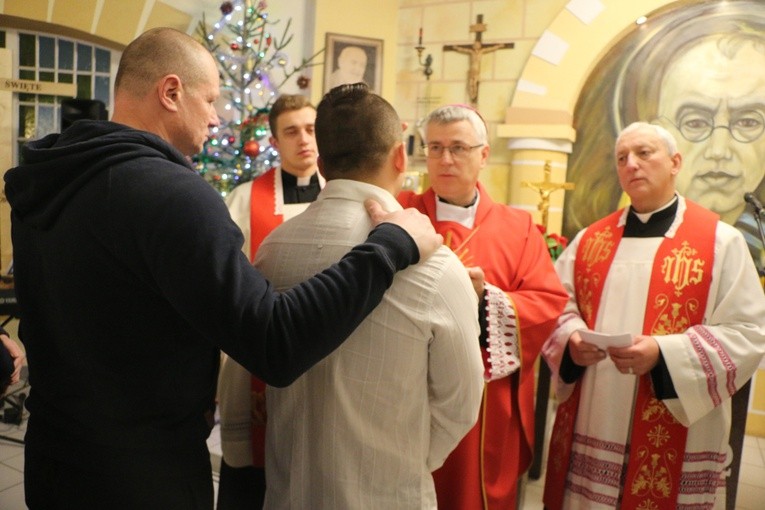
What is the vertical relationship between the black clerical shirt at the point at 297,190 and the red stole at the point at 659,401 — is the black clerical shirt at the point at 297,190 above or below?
above

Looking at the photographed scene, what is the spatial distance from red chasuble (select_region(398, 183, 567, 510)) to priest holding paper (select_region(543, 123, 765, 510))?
0.25 metres

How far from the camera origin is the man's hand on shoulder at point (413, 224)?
1318 millimetres

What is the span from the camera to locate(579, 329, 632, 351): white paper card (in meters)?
2.26

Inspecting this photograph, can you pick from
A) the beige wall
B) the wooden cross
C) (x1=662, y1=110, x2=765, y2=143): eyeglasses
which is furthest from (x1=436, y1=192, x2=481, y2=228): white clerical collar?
the wooden cross

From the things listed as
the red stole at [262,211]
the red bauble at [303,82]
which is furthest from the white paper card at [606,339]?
the red bauble at [303,82]

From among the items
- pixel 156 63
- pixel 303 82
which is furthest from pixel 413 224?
pixel 303 82

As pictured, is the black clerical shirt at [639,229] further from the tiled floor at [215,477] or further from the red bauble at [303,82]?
the red bauble at [303,82]

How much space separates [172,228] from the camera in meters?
1.14

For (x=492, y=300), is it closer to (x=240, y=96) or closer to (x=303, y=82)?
(x=240, y=96)

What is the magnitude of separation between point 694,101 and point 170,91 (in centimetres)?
498

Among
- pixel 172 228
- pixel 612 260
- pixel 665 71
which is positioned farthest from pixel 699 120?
pixel 172 228

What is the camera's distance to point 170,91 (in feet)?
4.55

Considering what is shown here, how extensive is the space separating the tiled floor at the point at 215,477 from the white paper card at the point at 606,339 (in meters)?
1.56

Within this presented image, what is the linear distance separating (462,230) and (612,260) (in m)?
0.69
